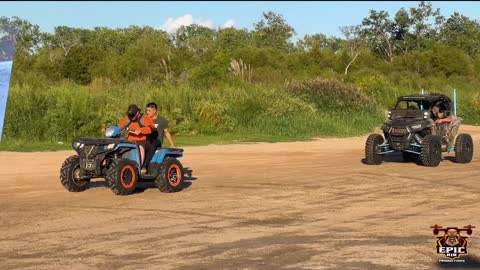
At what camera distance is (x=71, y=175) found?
513 inches

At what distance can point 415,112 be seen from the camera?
17.9 m

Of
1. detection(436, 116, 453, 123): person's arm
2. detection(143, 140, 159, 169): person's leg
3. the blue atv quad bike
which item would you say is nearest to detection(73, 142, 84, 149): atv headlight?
the blue atv quad bike

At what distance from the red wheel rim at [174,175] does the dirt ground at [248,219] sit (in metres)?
0.28

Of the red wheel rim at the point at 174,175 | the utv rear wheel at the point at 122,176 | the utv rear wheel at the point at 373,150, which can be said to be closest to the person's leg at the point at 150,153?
the red wheel rim at the point at 174,175

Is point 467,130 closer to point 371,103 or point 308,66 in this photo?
point 371,103

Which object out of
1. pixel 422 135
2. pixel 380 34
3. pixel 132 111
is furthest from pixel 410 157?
pixel 380 34

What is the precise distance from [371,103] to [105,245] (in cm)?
2768

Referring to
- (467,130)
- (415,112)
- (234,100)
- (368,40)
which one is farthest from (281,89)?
(368,40)

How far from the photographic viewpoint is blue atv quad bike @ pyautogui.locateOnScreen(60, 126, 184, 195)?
1255cm

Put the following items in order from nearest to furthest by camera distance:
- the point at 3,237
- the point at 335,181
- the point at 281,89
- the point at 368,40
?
the point at 3,237 → the point at 335,181 → the point at 281,89 → the point at 368,40

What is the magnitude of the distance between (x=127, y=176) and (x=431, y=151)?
746 centimetres

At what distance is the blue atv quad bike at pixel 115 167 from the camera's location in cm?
1255

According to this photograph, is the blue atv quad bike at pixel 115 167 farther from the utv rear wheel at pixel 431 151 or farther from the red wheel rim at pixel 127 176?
the utv rear wheel at pixel 431 151
